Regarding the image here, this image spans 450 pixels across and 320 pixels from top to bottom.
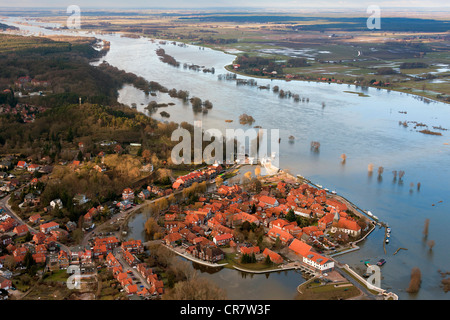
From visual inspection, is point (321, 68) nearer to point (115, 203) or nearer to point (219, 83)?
point (219, 83)

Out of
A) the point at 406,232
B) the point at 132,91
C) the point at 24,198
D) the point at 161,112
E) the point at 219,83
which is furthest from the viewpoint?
the point at 219,83

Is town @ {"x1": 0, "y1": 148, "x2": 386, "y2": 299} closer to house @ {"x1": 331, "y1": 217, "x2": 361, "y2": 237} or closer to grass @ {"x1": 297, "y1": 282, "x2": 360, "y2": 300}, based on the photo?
house @ {"x1": 331, "y1": 217, "x2": 361, "y2": 237}

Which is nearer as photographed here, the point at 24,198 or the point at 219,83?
the point at 24,198

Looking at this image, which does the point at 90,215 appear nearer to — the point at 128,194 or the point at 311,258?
the point at 128,194

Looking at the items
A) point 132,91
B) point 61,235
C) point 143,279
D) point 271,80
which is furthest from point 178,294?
point 271,80

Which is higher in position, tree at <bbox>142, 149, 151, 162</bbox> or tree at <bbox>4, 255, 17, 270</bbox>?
tree at <bbox>142, 149, 151, 162</bbox>

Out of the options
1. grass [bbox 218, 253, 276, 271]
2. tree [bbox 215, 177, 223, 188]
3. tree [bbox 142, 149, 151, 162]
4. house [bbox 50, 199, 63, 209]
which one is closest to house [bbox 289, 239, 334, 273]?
grass [bbox 218, 253, 276, 271]

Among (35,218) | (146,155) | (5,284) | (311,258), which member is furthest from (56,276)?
(146,155)

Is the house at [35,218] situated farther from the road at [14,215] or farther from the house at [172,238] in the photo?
the house at [172,238]
